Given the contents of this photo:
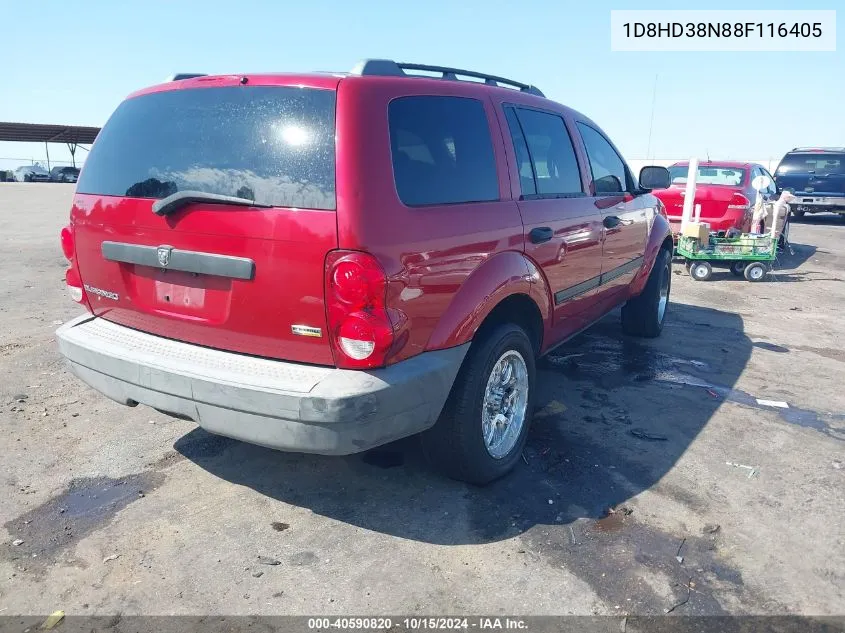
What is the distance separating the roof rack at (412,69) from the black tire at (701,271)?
6504 mm

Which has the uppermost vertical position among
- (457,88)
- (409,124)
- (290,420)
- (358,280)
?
(457,88)

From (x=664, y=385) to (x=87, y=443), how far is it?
4126 millimetres

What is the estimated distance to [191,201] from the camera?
2871 millimetres

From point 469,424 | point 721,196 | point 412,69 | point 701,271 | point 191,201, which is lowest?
point 701,271

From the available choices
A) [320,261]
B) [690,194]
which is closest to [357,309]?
[320,261]

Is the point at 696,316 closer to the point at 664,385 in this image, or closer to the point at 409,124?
the point at 664,385

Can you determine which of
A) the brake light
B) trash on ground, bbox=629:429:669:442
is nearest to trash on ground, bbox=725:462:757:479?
trash on ground, bbox=629:429:669:442

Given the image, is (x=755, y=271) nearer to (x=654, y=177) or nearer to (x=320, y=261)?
(x=654, y=177)

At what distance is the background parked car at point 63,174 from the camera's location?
133ft

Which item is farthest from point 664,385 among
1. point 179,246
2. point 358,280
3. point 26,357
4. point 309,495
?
point 26,357

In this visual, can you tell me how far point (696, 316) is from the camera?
24.9 ft

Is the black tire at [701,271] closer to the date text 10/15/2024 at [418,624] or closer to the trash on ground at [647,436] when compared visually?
the trash on ground at [647,436]

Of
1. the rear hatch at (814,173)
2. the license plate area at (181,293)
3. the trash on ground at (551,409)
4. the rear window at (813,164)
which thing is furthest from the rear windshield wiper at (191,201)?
the rear window at (813,164)

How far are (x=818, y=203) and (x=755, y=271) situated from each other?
34.5 ft
